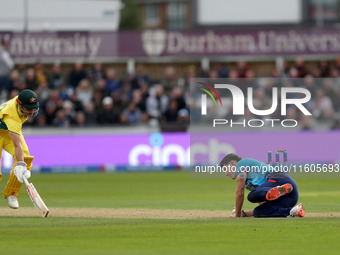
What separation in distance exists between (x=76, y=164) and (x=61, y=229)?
17.1 m

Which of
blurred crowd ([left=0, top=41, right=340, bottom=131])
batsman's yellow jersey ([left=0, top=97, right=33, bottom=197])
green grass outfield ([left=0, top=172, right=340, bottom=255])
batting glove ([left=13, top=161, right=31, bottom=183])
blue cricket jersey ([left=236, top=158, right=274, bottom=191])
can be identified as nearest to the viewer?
green grass outfield ([left=0, top=172, right=340, bottom=255])

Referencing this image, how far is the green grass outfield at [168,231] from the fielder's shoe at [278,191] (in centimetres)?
47

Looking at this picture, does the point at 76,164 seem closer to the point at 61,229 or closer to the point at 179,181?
the point at 179,181

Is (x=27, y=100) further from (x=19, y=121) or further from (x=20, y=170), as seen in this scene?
(x=20, y=170)

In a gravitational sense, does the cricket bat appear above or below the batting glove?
below

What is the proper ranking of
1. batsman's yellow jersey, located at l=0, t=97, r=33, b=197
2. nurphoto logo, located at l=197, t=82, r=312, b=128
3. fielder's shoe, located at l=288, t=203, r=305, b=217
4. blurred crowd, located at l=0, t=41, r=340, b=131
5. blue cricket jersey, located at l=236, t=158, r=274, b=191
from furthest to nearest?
blurred crowd, located at l=0, t=41, r=340, b=131, nurphoto logo, located at l=197, t=82, r=312, b=128, batsman's yellow jersey, located at l=0, t=97, r=33, b=197, fielder's shoe, located at l=288, t=203, r=305, b=217, blue cricket jersey, located at l=236, t=158, r=274, b=191

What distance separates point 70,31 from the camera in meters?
37.0

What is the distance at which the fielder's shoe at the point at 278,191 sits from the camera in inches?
596

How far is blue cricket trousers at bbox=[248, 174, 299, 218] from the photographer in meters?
15.2

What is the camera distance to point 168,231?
1346 cm

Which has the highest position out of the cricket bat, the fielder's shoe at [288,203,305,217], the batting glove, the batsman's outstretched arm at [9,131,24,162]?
the batsman's outstretched arm at [9,131,24,162]

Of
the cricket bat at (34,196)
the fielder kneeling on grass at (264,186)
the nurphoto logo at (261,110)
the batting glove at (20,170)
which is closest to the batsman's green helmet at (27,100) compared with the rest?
the batting glove at (20,170)

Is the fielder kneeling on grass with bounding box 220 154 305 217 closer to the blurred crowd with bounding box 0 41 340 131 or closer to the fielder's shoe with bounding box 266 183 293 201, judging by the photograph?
the fielder's shoe with bounding box 266 183 293 201

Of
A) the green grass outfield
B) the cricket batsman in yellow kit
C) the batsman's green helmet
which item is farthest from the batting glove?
the batsman's green helmet
